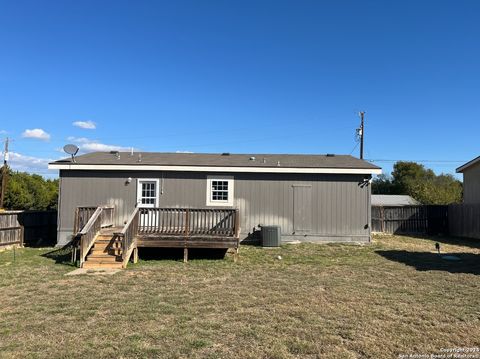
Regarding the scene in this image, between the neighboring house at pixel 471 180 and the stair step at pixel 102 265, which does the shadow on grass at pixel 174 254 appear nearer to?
the stair step at pixel 102 265

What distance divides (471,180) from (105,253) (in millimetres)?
18403

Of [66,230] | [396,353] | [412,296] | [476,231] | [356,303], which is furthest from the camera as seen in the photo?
[476,231]

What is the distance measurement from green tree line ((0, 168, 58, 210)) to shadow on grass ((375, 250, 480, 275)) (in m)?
31.8

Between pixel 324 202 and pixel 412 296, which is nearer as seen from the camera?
pixel 412 296

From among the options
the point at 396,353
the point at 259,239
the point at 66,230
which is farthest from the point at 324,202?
the point at 396,353

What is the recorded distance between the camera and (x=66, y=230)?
47.2 ft

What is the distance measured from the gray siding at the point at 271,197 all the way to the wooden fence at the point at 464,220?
652cm

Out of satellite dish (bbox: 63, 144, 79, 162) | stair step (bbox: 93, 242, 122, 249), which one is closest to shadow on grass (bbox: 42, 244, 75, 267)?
stair step (bbox: 93, 242, 122, 249)

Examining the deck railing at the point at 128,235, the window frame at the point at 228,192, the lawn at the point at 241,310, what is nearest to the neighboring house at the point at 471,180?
the lawn at the point at 241,310

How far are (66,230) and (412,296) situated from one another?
39.3 ft

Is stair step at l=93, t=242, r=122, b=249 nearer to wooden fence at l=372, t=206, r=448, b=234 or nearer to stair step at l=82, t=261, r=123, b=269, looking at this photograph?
stair step at l=82, t=261, r=123, b=269

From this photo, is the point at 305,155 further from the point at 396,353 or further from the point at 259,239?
the point at 396,353

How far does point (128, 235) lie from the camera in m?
Answer: 10.5

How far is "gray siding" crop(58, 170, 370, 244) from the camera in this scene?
576 inches
